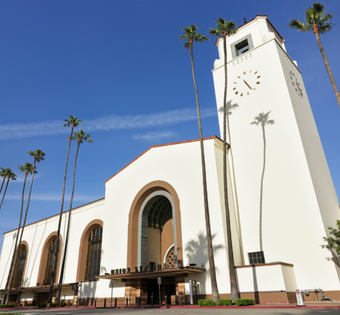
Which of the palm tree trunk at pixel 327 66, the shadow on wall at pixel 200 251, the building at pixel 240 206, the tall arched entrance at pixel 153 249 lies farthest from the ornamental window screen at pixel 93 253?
the palm tree trunk at pixel 327 66

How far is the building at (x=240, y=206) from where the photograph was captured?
779 inches

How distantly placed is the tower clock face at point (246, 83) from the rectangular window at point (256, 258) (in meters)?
15.1

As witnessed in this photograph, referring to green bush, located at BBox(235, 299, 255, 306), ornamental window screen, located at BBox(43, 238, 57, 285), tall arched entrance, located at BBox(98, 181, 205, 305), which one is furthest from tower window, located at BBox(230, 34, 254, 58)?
ornamental window screen, located at BBox(43, 238, 57, 285)

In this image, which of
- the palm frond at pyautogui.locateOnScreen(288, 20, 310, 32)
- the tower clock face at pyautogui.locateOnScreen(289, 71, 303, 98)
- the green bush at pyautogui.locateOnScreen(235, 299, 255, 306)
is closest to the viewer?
the green bush at pyautogui.locateOnScreen(235, 299, 255, 306)

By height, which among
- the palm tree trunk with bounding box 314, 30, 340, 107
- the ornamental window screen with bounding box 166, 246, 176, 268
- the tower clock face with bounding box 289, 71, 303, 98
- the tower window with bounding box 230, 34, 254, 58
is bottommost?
the ornamental window screen with bounding box 166, 246, 176, 268

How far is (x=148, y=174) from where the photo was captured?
1111 inches

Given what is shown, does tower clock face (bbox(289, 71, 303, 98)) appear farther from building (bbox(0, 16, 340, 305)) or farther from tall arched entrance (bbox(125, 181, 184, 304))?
tall arched entrance (bbox(125, 181, 184, 304))

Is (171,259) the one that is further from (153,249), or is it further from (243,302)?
(243,302)

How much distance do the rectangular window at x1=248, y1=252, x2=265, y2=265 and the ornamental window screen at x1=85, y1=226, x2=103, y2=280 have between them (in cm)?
1855

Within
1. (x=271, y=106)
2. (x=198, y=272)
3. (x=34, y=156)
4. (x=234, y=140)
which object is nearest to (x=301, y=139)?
(x=271, y=106)

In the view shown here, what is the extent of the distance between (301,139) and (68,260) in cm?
3042

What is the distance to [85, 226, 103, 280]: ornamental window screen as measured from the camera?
32.4 m

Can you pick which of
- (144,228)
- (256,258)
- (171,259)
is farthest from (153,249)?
(256,258)

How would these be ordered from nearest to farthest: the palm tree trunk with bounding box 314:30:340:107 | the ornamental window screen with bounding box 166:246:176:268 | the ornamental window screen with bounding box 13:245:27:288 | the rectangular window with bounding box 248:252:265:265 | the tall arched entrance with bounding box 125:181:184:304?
the palm tree trunk with bounding box 314:30:340:107 → the rectangular window with bounding box 248:252:265:265 → the tall arched entrance with bounding box 125:181:184:304 → the ornamental window screen with bounding box 166:246:176:268 → the ornamental window screen with bounding box 13:245:27:288
